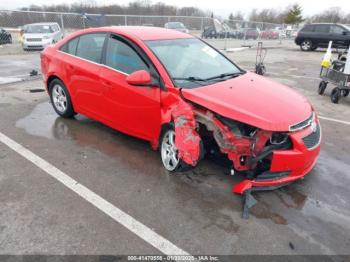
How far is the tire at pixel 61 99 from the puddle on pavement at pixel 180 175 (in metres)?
0.15

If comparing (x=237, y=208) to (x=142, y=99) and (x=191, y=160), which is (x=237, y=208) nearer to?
(x=191, y=160)

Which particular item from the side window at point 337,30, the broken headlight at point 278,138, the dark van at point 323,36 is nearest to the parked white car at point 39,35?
the broken headlight at point 278,138

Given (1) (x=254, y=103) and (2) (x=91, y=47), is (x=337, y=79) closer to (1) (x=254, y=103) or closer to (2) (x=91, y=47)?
(1) (x=254, y=103)

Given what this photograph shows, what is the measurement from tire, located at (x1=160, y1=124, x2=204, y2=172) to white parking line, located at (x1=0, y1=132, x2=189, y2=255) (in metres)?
0.92

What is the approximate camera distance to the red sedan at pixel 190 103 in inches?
123

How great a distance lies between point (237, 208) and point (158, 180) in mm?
1004

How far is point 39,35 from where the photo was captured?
51.8ft

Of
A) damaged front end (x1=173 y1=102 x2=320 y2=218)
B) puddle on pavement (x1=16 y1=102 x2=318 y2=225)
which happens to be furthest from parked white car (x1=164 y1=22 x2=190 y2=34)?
damaged front end (x1=173 y1=102 x2=320 y2=218)

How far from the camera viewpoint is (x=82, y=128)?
5105 mm

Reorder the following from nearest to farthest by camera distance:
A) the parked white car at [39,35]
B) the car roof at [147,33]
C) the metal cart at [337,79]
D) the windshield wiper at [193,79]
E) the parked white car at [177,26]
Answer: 1. the windshield wiper at [193,79]
2. the car roof at [147,33]
3. the metal cart at [337,79]
4. the parked white car at [39,35]
5. the parked white car at [177,26]

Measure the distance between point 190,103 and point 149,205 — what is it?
4.03ft

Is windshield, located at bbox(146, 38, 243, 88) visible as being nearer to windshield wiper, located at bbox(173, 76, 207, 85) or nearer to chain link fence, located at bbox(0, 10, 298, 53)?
windshield wiper, located at bbox(173, 76, 207, 85)

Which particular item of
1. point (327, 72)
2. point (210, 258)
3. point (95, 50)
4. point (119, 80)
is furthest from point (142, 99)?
point (327, 72)

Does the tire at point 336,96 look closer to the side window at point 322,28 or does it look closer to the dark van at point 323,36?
the dark van at point 323,36
